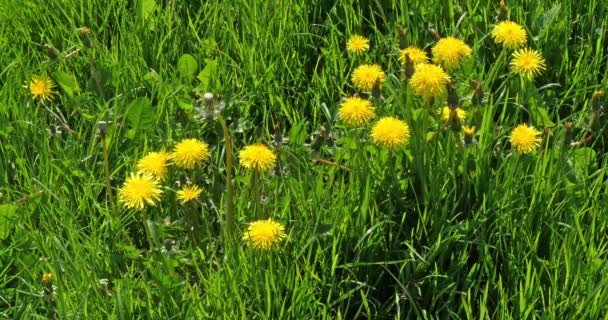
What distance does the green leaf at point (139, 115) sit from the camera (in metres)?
2.22

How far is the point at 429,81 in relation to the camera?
1959 millimetres

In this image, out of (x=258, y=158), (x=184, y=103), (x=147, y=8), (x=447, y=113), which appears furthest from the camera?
(x=147, y=8)

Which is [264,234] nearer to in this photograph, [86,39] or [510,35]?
[510,35]

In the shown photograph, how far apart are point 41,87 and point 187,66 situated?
1.25 ft

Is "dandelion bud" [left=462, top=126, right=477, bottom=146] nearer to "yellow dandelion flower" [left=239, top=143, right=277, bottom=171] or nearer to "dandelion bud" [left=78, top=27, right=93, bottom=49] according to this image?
"yellow dandelion flower" [left=239, top=143, right=277, bottom=171]

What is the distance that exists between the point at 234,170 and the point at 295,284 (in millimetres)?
462

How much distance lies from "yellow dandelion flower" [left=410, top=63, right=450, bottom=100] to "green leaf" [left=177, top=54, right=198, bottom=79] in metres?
0.68

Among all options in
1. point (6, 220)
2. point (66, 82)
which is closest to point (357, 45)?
point (66, 82)

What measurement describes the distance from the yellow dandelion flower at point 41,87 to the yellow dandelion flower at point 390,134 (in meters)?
0.86

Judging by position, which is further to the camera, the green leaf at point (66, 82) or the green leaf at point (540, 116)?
the green leaf at point (66, 82)

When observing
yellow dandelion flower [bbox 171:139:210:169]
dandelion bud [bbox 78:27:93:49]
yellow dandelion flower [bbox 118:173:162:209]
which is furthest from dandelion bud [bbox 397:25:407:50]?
dandelion bud [bbox 78:27:93:49]

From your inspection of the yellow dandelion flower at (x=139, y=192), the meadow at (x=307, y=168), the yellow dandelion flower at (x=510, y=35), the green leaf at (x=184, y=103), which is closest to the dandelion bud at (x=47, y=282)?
the meadow at (x=307, y=168)

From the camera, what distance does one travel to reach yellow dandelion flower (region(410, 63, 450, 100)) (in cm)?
196

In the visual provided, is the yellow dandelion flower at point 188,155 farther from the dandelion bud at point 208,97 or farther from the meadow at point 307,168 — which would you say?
the dandelion bud at point 208,97
